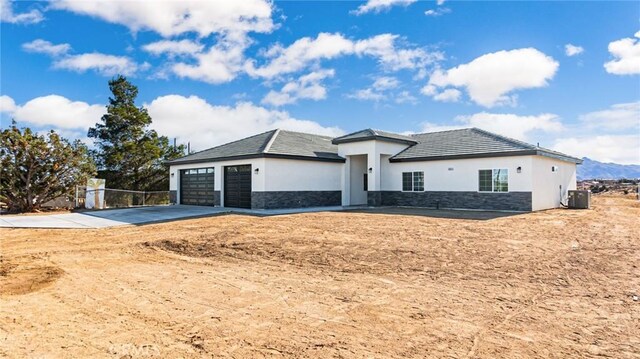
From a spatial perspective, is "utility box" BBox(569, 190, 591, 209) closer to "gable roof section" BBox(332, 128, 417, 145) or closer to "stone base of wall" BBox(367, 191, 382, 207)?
"gable roof section" BBox(332, 128, 417, 145)

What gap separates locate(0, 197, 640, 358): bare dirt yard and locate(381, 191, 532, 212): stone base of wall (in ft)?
21.7

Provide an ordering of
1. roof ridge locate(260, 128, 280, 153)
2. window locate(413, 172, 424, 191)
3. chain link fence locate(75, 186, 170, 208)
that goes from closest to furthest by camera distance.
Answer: roof ridge locate(260, 128, 280, 153)
window locate(413, 172, 424, 191)
chain link fence locate(75, 186, 170, 208)

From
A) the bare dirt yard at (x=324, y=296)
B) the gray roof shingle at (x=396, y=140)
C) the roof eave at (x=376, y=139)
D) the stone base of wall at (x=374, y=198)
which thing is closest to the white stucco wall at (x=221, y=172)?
the gray roof shingle at (x=396, y=140)

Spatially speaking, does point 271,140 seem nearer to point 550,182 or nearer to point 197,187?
point 197,187

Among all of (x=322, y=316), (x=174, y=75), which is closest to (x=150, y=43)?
(x=174, y=75)

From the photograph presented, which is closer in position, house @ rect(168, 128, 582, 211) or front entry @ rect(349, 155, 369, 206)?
house @ rect(168, 128, 582, 211)

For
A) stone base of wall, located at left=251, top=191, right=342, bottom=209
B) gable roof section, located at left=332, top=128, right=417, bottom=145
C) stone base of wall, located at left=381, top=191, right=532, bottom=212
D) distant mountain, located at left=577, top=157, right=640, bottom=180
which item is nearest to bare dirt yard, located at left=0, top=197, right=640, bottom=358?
stone base of wall, located at left=381, top=191, right=532, bottom=212

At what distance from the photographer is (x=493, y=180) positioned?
18609 millimetres

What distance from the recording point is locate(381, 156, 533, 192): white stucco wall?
17672 mm

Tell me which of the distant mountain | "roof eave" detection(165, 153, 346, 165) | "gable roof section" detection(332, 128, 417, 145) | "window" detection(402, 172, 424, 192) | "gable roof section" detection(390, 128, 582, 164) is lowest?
"window" detection(402, 172, 424, 192)

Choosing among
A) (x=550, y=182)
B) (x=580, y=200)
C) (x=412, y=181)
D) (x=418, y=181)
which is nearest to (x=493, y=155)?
(x=550, y=182)

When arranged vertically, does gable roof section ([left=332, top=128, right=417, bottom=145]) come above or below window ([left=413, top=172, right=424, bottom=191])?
above

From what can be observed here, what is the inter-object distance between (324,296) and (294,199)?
1490cm

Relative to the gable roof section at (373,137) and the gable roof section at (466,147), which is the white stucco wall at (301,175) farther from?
the gable roof section at (466,147)
